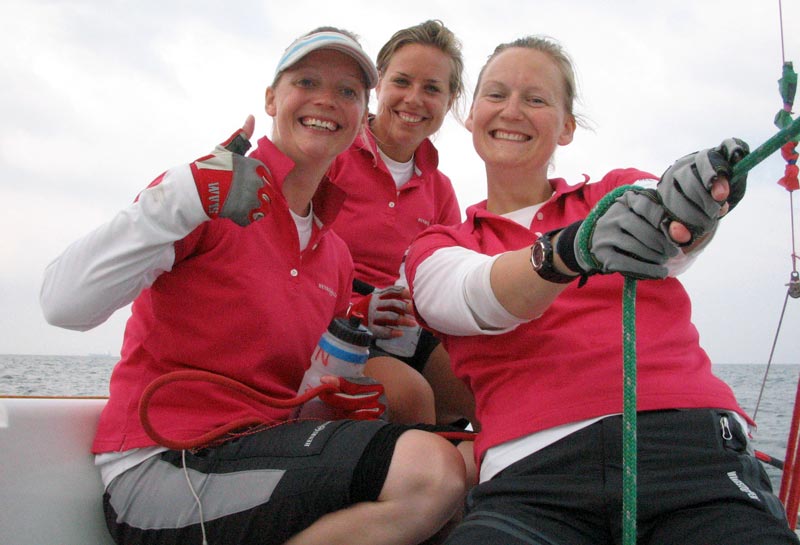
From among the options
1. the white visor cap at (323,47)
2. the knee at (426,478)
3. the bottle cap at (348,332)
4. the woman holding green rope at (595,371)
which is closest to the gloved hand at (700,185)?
the woman holding green rope at (595,371)

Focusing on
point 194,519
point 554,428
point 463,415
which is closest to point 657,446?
point 554,428

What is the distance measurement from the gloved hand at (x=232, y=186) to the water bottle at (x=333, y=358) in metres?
0.40

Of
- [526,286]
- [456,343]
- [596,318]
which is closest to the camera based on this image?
[526,286]

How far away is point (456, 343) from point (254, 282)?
0.49 meters

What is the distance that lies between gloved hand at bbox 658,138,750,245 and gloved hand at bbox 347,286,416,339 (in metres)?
1.24

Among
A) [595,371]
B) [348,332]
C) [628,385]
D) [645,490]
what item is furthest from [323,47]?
[645,490]

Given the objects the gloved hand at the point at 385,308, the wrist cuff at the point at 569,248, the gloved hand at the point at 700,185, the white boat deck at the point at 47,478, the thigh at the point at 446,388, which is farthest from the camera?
the thigh at the point at 446,388

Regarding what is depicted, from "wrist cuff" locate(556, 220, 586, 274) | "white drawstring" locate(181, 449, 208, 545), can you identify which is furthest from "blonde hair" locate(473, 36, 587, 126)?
"white drawstring" locate(181, 449, 208, 545)

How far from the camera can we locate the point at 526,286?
1.28 m

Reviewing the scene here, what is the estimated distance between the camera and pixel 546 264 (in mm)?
1228

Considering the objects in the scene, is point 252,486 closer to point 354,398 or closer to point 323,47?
point 354,398

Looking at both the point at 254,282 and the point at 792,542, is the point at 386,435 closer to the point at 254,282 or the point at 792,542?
the point at 254,282

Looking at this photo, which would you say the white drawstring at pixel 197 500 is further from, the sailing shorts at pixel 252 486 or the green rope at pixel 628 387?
the green rope at pixel 628 387

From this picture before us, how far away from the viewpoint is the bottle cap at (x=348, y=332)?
1.76m
